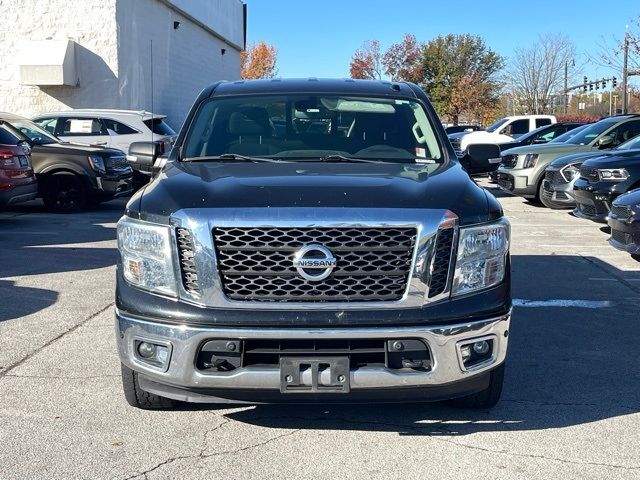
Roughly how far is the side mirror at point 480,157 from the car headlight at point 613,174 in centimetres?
619

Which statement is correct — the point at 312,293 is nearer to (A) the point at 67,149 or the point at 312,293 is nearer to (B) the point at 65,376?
(B) the point at 65,376

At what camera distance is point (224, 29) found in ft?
119

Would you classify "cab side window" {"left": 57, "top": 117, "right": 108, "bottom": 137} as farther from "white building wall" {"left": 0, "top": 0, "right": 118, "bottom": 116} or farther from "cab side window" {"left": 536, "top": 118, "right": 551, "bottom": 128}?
"cab side window" {"left": 536, "top": 118, "right": 551, "bottom": 128}

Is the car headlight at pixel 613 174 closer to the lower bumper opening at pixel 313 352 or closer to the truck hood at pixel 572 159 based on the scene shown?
the truck hood at pixel 572 159

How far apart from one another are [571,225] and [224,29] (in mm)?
26725

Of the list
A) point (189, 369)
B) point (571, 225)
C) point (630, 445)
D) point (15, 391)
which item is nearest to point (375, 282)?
point (189, 369)

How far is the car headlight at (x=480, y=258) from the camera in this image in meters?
3.75

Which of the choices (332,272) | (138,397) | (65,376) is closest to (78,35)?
(65,376)

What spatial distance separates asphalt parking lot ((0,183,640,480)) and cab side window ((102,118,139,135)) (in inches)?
386

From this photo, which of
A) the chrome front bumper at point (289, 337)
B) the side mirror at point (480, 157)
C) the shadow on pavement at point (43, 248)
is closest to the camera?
the chrome front bumper at point (289, 337)

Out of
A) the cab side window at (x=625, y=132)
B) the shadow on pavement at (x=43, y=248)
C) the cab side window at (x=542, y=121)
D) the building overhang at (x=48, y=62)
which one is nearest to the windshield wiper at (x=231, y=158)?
the shadow on pavement at (x=43, y=248)

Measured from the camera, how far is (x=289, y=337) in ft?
11.6

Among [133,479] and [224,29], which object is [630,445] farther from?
[224,29]


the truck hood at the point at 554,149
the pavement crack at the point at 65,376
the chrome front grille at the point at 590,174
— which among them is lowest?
the pavement crack at the point at 65,376
